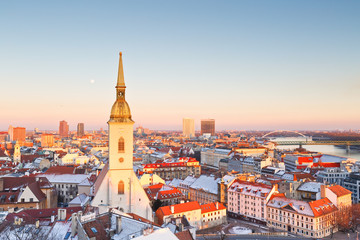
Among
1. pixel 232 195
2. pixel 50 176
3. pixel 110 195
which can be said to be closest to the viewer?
pixel 110 195

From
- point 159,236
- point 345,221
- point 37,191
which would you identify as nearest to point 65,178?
point 37,191

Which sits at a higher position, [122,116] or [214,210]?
[122,116]

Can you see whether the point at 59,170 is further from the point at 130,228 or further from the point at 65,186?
the point at 130,228

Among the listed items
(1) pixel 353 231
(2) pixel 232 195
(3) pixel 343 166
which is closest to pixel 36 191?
(2) pixel 232 195

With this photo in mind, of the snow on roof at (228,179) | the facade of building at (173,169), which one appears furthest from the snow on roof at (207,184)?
the facade of building at (173,169)

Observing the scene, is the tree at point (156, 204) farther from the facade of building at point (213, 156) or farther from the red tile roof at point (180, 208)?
the facade of building at point (213, 156)

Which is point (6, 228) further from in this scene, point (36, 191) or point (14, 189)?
point (14, 189)

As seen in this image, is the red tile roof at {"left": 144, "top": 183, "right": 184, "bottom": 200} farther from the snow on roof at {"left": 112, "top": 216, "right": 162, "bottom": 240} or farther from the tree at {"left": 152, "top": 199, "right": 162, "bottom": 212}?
the snow on roof at {"left": 112, "top": 216, "right": 162, "bottom": 240}
